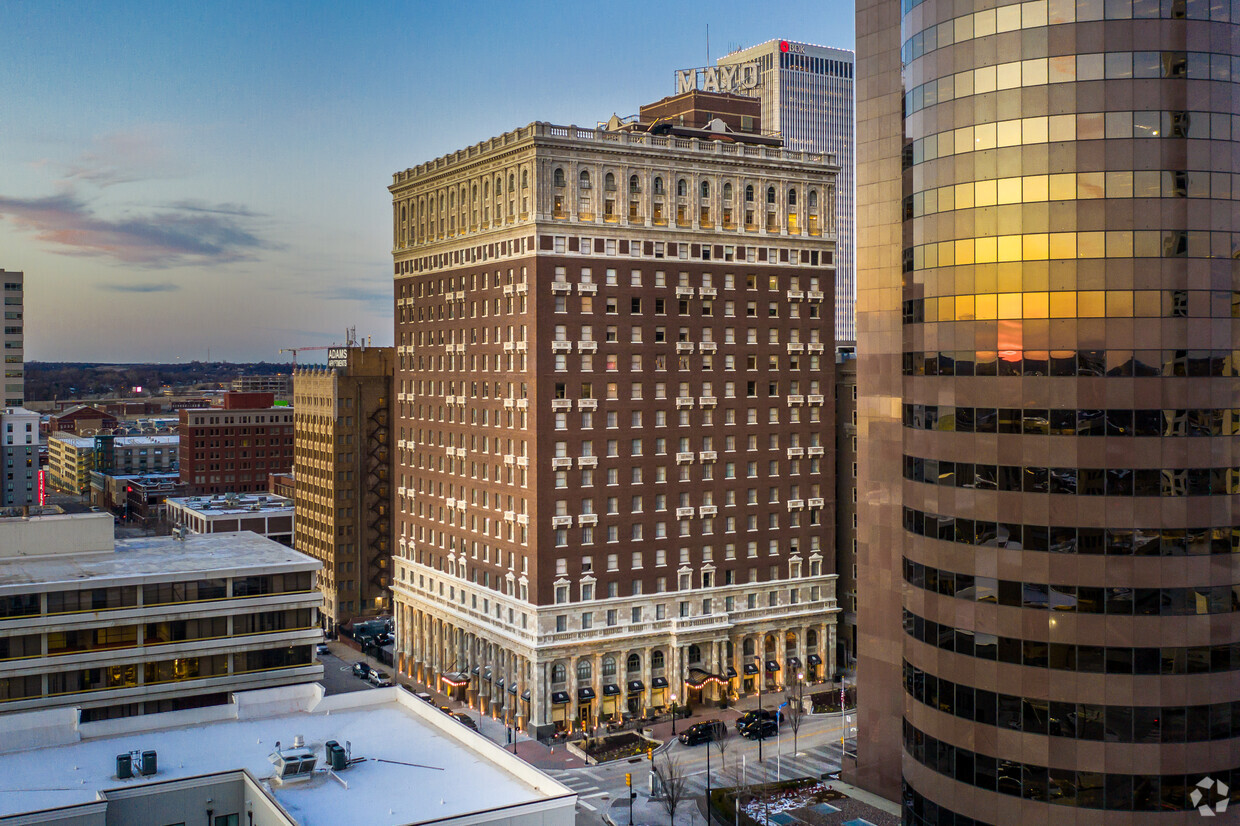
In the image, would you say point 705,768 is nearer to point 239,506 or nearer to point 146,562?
point 146,562

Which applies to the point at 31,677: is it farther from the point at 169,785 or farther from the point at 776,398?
the point at 776,398

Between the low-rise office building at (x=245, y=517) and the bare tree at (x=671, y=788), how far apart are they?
3792 inches

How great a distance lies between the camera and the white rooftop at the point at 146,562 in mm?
85625

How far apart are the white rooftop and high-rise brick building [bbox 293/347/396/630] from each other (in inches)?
2418

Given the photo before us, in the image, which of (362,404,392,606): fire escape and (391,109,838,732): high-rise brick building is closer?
(391,109,838,732): high-rise brick building

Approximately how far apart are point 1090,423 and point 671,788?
46.3 meters

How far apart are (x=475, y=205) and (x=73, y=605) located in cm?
6173

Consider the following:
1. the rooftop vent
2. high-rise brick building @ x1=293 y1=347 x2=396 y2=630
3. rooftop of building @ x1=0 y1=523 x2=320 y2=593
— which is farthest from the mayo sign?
the rooftop vent

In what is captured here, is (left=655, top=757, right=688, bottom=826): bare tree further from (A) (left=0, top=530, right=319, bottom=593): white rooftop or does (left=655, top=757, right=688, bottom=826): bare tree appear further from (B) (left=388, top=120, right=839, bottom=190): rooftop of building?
(B) (left=388, top=120, right=839, bottom=190): rooftop of building

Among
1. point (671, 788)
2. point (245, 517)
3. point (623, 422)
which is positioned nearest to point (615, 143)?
point (623, 422)

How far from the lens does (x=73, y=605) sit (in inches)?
3287

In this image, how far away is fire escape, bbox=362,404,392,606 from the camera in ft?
556

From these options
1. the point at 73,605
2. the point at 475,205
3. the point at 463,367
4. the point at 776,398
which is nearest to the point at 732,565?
the point at 776,398

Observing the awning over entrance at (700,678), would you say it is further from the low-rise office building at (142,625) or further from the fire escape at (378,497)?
the fire escape at (378,497)
